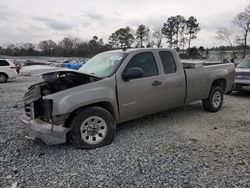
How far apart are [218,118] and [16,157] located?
489 cm

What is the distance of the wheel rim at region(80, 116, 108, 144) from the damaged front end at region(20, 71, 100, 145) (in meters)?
0.32

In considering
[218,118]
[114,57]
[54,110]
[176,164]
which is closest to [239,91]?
[218,118]

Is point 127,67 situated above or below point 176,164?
above

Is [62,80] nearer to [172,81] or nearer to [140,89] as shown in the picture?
[140,89]

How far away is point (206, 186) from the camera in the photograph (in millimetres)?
3562

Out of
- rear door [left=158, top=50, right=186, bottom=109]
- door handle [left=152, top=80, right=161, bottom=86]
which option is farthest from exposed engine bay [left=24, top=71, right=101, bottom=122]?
rear door [left=158, top=50, right=186, bottom=109]

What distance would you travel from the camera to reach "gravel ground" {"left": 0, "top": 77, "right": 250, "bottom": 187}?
12.4 ft

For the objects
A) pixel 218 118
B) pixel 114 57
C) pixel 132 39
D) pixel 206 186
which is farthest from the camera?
pixel 132 39

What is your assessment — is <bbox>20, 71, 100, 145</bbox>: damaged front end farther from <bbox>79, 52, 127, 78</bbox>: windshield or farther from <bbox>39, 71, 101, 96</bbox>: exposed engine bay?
<bbox>79, 52, 127, 78</bbox>: windshield

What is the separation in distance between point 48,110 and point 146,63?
93.6 inches

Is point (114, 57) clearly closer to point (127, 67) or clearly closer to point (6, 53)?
point (127, 67)

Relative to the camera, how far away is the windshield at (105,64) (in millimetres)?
5469

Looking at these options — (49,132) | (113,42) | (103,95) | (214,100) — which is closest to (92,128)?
(103,95)

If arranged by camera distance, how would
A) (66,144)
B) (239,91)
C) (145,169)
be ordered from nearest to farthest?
(145,169) → (66,144) → (239,91)
